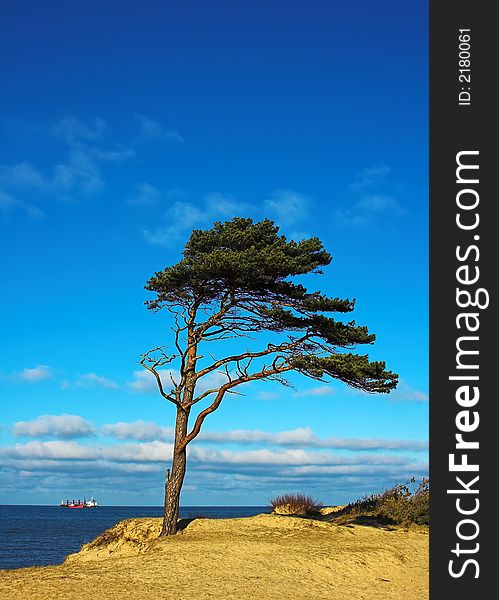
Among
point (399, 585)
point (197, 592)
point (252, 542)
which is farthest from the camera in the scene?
point (252, 542)

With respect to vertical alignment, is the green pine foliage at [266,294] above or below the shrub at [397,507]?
above

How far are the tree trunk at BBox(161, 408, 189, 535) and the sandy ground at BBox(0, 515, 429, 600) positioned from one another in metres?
0.64

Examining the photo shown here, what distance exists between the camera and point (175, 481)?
25109mm

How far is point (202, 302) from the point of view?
85.4 feet

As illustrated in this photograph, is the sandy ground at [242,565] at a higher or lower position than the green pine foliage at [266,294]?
lower

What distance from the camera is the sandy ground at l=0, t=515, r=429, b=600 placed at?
16.6 metres

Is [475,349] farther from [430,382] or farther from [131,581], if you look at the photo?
[131,581]

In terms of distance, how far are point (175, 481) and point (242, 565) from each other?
6273 mm

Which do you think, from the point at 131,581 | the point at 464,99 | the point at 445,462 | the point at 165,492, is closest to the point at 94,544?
the point at 165,492

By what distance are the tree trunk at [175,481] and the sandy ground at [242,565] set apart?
2.09 feet

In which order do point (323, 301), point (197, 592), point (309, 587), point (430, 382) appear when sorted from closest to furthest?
point (430, 382) → point (197, 592) → point (309, 587) → point (323, 301)

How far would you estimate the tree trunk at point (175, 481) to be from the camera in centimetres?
2431

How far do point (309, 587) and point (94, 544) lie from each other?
11727mm

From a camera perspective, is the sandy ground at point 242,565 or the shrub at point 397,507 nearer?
the sandy ground at point 242,565
